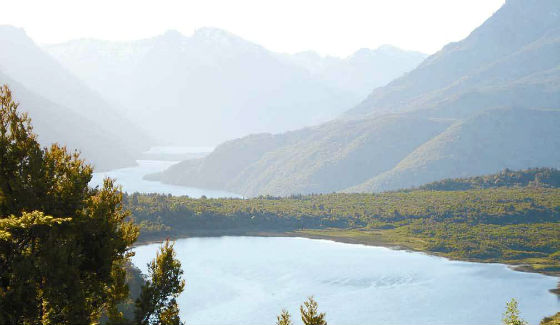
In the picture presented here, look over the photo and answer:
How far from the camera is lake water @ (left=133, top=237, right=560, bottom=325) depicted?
295ft

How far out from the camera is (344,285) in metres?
107

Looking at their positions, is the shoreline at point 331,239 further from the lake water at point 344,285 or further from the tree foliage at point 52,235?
the tree foliage at point 52,235

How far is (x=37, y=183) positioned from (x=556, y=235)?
136m

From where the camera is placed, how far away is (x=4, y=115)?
65.7ft

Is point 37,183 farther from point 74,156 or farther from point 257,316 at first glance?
point 257,316

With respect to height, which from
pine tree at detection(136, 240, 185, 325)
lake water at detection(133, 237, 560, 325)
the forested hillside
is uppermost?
the forested hillside

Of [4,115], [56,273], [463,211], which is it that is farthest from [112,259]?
[463,211]

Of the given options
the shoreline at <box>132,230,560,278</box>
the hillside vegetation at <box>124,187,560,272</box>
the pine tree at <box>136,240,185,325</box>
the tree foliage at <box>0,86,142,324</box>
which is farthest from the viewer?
the hillside vegetation at <box>124,187,560,272</box>

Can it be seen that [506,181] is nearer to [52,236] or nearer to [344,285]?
[344,285]

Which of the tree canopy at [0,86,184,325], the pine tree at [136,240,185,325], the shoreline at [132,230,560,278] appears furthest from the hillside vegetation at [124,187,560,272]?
the tree canopy at [0,86,184,325]

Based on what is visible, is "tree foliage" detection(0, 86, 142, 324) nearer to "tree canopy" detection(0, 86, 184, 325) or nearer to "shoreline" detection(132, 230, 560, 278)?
"tree canopy" detection(0, 86, 184, 325)

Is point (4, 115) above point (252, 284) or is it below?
above

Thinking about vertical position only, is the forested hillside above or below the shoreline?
above

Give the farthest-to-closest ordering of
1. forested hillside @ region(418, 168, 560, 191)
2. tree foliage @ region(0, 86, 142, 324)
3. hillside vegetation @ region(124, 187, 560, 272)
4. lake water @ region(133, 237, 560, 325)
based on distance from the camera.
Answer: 1. forested hillside @ region(418, 168, 560, 191)
2. hillside vegetation @ region(124, 187, 560, 272)
3. lake water @ region(133, 237, 560, 325)
4. tree foliage @ region(0, 86, 142, 324)
